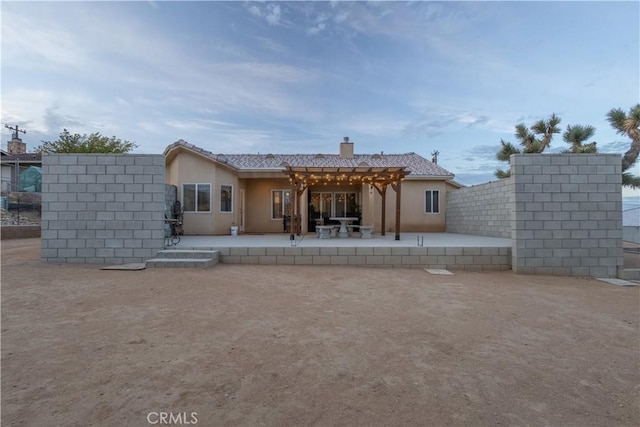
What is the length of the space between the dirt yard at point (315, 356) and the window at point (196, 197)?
6.61 metres

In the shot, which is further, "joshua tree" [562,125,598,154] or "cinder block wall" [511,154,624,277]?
"joshua tree" [562,125,598,154]

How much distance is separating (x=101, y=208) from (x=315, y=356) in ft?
24.4

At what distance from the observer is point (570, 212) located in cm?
703

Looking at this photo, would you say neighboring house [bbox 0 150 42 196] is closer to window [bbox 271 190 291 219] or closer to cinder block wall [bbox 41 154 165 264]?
cinder block wall [bbox 41 154 165 264]

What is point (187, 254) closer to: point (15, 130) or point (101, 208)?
point (101, 208)

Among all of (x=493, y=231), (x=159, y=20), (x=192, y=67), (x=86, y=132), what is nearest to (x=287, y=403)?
(x=493, y=231)

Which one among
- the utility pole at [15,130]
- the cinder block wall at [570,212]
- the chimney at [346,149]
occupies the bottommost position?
the cinder block wall at [570,212]

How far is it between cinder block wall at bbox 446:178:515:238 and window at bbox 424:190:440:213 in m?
0.49

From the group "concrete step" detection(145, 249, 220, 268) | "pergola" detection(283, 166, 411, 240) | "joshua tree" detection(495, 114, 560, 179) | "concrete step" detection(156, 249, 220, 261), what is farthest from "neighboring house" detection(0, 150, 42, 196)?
"joshua tree" detection(495, 114, 560, 179)

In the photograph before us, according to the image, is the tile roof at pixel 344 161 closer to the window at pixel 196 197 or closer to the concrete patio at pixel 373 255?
the window at pixel 196 197

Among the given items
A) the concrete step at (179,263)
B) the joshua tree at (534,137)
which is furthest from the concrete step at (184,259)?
the joshua tree at (534,137)

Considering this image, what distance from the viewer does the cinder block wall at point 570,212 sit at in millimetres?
6973

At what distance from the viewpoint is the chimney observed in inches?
656

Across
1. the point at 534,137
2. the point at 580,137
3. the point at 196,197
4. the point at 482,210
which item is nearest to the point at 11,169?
the point at 196,197
